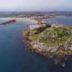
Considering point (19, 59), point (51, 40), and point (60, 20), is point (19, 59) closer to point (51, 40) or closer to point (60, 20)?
point (51, 40)

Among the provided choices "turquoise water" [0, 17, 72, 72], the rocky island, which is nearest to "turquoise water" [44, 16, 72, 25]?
the rocky island

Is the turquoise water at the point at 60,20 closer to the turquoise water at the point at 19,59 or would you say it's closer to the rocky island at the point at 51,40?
the rocky island at the point at 51,40

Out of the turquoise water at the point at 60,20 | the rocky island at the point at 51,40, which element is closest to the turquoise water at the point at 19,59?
the rocky island at the point at 51,40

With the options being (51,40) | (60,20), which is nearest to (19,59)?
(51,40)

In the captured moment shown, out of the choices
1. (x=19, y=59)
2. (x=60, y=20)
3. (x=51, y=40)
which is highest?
(x=60, y=20)

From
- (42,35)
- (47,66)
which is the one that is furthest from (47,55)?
(42,35)

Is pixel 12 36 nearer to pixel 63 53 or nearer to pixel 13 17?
pixel 13 17
